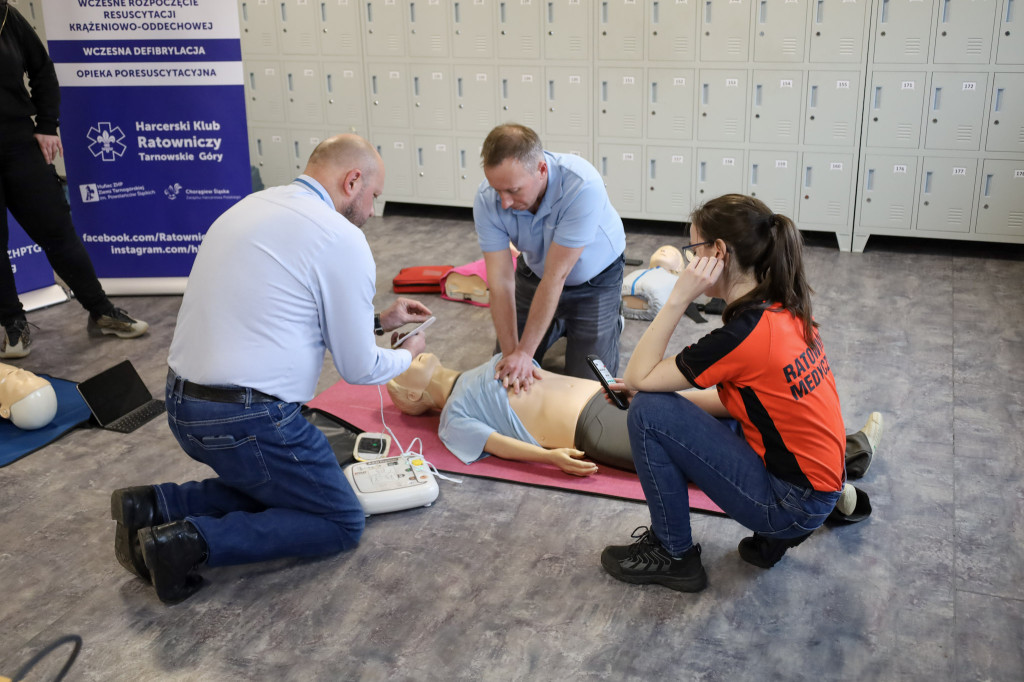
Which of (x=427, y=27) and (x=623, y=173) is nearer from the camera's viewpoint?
(x=623, y=173)

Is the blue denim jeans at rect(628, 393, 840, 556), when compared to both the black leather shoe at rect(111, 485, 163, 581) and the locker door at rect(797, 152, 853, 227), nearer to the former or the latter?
the black leather shoe at rect(111, 485, 163, 581)

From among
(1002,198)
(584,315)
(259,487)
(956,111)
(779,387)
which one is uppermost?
(956,111)

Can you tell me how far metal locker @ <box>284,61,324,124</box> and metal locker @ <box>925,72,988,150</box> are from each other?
162 inches

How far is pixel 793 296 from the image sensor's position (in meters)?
2.25

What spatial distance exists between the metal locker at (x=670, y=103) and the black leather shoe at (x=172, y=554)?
14.5ft

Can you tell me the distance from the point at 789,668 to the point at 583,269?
6.00 feet

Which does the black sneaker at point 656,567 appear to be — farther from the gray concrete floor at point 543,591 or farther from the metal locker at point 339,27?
the metal locker at point 339,27

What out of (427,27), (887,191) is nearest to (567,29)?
(427,27)

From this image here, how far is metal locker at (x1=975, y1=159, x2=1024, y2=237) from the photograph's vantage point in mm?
5480

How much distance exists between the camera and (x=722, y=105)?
587 cm

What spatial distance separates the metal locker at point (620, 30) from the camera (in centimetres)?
588

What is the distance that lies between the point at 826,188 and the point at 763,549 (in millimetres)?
3829

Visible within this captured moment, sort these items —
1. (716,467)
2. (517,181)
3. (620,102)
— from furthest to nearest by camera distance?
(620,102)
(517,181)
(716,467)

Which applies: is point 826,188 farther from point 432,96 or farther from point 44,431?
point 44,431
